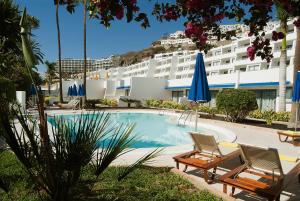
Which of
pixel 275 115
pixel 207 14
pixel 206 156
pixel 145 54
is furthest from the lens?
pixel 145 54

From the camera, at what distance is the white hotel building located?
2505 centimetres

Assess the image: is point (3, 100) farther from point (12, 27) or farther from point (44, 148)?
point (12, 27)

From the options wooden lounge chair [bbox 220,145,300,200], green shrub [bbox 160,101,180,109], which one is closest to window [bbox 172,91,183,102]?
green shrub [bbox 160,101,180,109]

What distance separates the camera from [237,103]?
1702 cm

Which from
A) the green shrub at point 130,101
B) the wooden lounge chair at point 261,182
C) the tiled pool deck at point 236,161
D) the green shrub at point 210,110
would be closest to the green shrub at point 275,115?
the green shrub at point 210,110

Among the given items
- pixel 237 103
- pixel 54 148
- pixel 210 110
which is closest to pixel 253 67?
pixel 210 110

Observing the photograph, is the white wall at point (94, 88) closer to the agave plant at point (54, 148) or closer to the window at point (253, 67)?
the window at point (253, 67)

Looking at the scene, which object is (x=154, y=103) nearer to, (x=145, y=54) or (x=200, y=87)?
(x=200, y=87)

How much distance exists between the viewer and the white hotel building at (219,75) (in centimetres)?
2505

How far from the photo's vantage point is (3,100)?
282 cm

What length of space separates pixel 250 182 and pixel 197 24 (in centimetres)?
306

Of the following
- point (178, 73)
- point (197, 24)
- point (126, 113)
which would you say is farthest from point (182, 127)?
point (178, 73)

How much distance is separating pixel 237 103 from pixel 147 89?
23.6 meters

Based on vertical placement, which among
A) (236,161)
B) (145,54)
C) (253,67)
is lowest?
(236,161)
